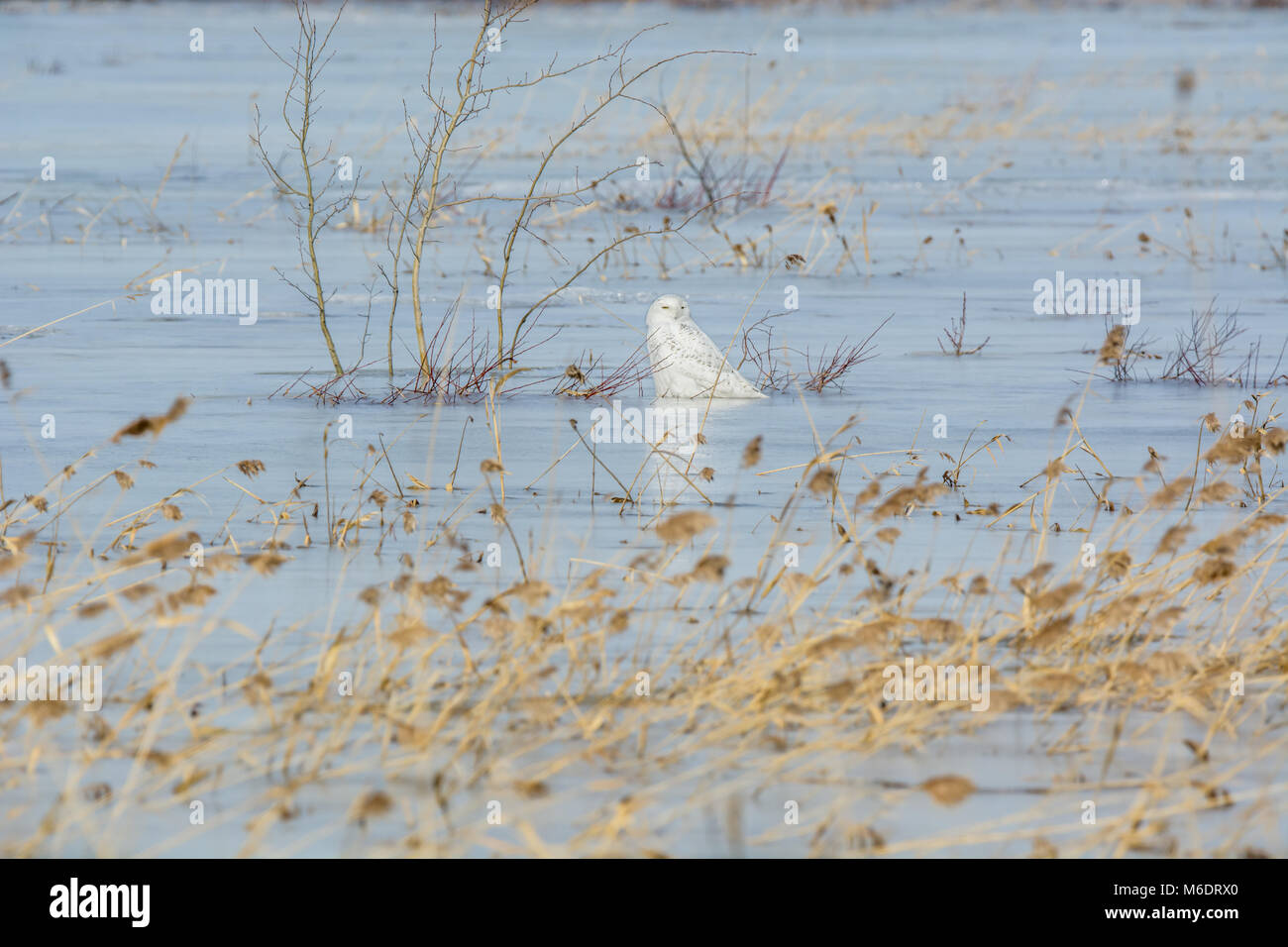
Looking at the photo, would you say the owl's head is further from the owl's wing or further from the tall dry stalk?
the tall dry stalk

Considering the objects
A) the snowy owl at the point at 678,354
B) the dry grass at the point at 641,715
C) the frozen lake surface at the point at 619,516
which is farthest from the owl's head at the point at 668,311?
the dry grass at the point at 641,715

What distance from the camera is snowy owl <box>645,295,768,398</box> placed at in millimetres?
8555

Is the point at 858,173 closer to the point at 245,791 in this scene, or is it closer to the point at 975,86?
the point at 975,86

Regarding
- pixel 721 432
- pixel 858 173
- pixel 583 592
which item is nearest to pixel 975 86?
pixel 858 173

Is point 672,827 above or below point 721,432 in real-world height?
below

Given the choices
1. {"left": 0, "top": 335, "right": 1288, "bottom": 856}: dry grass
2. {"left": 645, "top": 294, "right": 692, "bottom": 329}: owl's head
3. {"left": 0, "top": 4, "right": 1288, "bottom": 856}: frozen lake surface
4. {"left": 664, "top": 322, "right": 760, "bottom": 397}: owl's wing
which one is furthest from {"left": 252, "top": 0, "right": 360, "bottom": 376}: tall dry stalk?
{"left": 0, "top": 335, "right": 1288, "bottom": 856}: dry grass

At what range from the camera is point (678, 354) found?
28.0 feet

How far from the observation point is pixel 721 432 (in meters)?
8.10

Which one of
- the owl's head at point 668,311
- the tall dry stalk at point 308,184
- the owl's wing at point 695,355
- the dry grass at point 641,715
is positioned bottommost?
the dry grass at point 641,715

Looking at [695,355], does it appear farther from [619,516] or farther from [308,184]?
[619,516]

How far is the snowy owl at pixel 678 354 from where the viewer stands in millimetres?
8555

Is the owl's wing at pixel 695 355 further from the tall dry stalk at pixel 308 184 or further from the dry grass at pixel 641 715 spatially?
the dry grass at pixel 641 715
